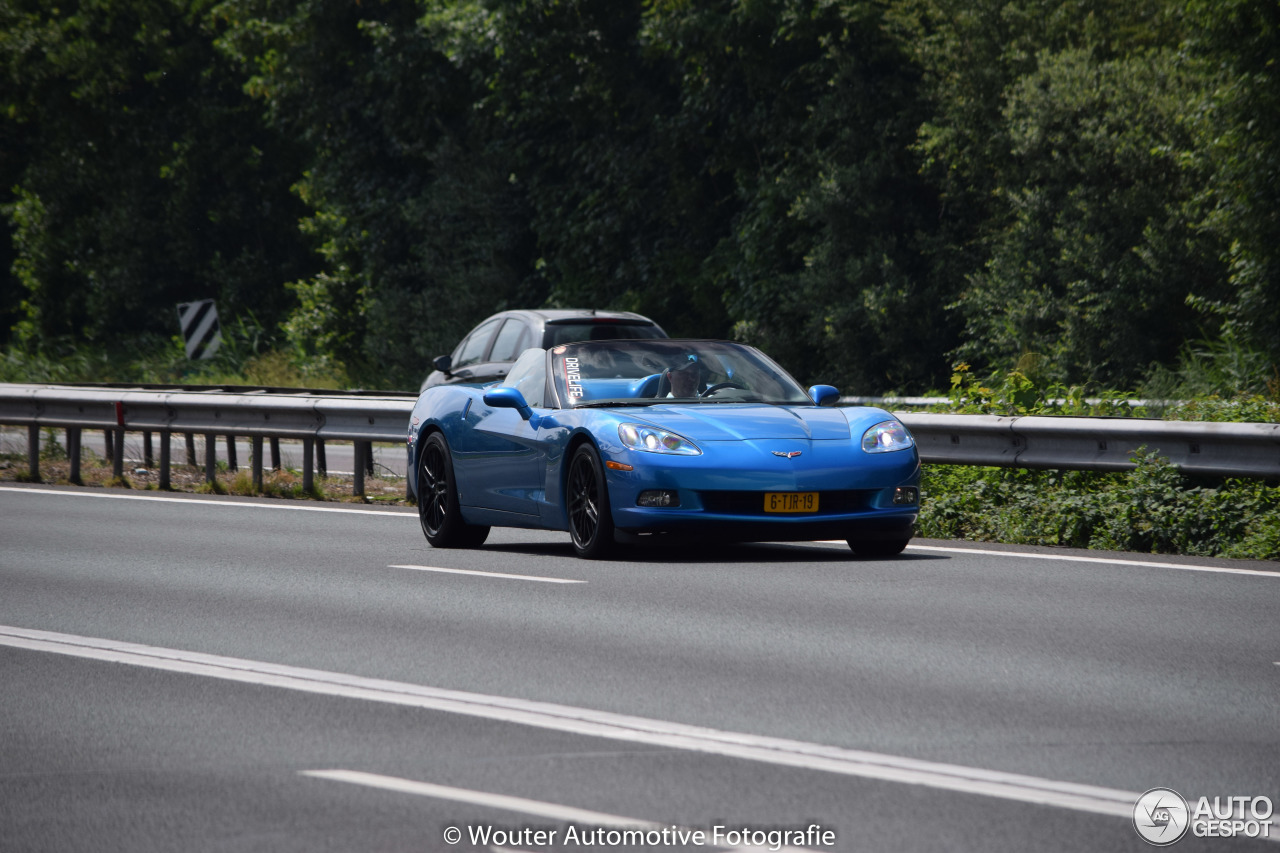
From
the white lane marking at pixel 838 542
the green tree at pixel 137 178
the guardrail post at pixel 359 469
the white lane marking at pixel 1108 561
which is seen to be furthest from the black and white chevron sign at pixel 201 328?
the white lane marking at pixel 1108 561

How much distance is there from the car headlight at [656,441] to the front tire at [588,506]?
24 centimetres

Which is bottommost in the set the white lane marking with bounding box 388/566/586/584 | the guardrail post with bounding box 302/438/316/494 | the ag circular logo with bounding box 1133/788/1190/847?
the guardrail post with bounding box 302/438/316/494

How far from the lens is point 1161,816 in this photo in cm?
493

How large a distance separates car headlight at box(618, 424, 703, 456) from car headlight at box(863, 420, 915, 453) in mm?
1054

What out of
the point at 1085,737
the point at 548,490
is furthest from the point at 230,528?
the point at 1085,737

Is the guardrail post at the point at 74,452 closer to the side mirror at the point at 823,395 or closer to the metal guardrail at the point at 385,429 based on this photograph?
the metal guardrail at the point at 385,429

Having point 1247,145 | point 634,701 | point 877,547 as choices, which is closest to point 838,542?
point 877,547

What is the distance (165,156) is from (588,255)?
15577 millimetres

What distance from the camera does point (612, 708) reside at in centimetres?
650

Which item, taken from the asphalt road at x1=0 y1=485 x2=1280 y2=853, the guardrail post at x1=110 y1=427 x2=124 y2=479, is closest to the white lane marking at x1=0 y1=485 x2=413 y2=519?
the guardrail post at x1=110 y1=427 x2=124 y2=479

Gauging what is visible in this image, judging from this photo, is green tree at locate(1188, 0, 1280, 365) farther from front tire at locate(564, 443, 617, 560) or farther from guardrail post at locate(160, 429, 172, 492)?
front tire at locate(564, 443, 617, 560)

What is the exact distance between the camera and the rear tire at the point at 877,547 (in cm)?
1147

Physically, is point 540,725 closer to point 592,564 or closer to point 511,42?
point 592,564

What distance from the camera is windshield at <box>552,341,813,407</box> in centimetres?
1189
